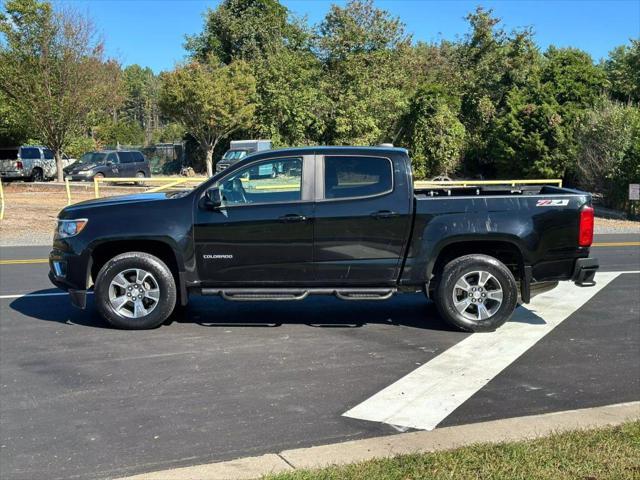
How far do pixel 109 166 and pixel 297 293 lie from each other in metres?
27.1

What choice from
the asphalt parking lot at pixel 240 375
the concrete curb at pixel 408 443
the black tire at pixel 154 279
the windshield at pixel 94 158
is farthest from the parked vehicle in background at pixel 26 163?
the concrete curb at pixel 408 443

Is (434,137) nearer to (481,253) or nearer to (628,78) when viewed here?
(628,78)

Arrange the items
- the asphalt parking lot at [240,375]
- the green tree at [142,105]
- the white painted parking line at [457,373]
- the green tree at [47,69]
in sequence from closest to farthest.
Result: the asphalt parking lot at [240,375], the white painted parking line at [457,373], the green tree at [47,69], the green tree at [142,105]

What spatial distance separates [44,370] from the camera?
225 inches

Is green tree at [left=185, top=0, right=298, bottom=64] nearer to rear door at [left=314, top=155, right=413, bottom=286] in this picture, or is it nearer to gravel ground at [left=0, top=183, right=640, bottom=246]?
gravel ground at [left=0, top=183, right=640, bottom=246]

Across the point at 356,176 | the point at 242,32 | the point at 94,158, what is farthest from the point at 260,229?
the point at 242,32

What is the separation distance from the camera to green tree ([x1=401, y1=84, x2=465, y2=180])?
110 ft

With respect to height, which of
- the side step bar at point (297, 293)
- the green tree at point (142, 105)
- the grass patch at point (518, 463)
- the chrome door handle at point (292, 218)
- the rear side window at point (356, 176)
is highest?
the green tree at point (142, 105)

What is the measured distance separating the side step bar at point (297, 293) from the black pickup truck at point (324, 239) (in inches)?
0.4

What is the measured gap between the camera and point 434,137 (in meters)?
33.6

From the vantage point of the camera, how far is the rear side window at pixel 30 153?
3353 centimetres

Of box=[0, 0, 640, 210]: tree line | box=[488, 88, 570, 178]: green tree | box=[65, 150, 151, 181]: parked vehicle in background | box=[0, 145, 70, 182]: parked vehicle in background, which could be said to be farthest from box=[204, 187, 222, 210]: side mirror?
box=[0, 145, 70, 182]: parked vehicle in background

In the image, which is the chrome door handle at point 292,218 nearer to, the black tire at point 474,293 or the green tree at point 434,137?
the black tire at point 474,293

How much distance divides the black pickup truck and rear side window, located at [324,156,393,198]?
11mm
